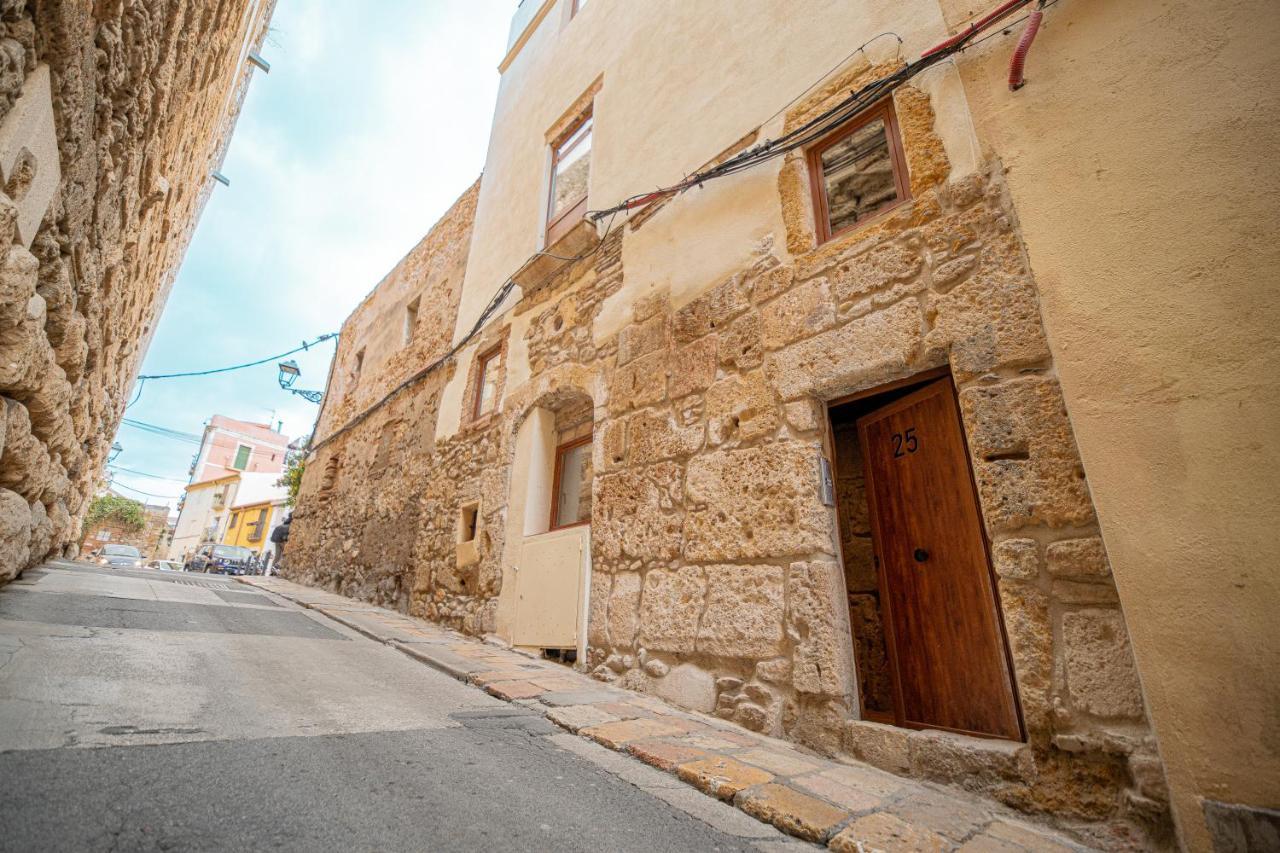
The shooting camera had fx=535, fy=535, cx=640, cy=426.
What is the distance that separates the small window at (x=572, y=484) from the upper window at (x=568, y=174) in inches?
95.6

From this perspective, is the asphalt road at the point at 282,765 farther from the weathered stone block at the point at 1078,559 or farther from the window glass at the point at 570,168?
the window glass at the point at 570,168

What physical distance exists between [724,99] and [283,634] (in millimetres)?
4877

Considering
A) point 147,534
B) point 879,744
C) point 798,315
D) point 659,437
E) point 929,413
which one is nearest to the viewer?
point 879,744

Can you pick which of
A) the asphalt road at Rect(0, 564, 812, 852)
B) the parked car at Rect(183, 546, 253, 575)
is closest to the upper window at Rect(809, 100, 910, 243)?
the asphalt road at Rect(0, 564, 812, 852)

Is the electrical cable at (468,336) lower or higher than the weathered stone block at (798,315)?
higher

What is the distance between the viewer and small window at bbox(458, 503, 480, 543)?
526cm

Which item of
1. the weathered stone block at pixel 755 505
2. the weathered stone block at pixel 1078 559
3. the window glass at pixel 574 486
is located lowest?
the weathered stone block at pixel 1078 559

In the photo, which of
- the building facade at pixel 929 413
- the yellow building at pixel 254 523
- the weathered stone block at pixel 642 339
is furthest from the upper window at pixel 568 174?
the yellow building at pixel 254 523

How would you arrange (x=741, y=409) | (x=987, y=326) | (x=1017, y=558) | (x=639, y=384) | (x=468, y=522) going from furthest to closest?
(x=468, y=522) → (x=639, y=384) → (x=741, y=409) → (x=987, y=326) → (x=1017, y=558)

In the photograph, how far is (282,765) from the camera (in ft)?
5.13

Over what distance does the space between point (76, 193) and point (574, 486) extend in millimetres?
3328

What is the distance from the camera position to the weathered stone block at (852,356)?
2477mm

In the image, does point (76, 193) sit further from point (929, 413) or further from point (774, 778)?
point (929, 413)

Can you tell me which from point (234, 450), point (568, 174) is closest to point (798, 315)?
point (568, 174)
